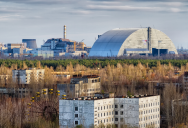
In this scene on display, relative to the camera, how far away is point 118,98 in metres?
33.2

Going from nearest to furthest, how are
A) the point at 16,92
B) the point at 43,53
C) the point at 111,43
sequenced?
1. the point at 16,92
2. the point at 111,43
3. the point at 43,53

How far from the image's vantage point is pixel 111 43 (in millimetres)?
110125

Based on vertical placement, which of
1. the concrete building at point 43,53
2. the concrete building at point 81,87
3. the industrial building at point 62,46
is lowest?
the concrete building at point 81,87

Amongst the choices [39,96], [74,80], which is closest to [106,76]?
[74,80]

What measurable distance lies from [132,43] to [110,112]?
78.9 meters

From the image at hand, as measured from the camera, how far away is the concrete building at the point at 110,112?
3111cm

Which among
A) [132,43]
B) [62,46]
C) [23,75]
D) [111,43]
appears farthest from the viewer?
[62,46]

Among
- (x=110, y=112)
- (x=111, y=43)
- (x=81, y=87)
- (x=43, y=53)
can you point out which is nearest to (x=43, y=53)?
(x=43, y=53)

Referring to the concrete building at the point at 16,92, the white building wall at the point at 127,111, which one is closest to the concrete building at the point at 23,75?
the concrete building at the point at 16,92

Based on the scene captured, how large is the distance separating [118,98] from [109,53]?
77.3 metres

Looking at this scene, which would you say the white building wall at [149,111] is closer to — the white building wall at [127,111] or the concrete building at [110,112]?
the concrete building at [110,112]

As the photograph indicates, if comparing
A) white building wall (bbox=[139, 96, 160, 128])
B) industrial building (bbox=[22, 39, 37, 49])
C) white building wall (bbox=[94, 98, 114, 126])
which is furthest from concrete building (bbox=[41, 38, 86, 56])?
white building wall (bbox=[94, 98, 114, 126])

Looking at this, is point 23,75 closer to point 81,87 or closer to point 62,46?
point 81,87

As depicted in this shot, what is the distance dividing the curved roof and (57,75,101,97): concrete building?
55499 millimetres
